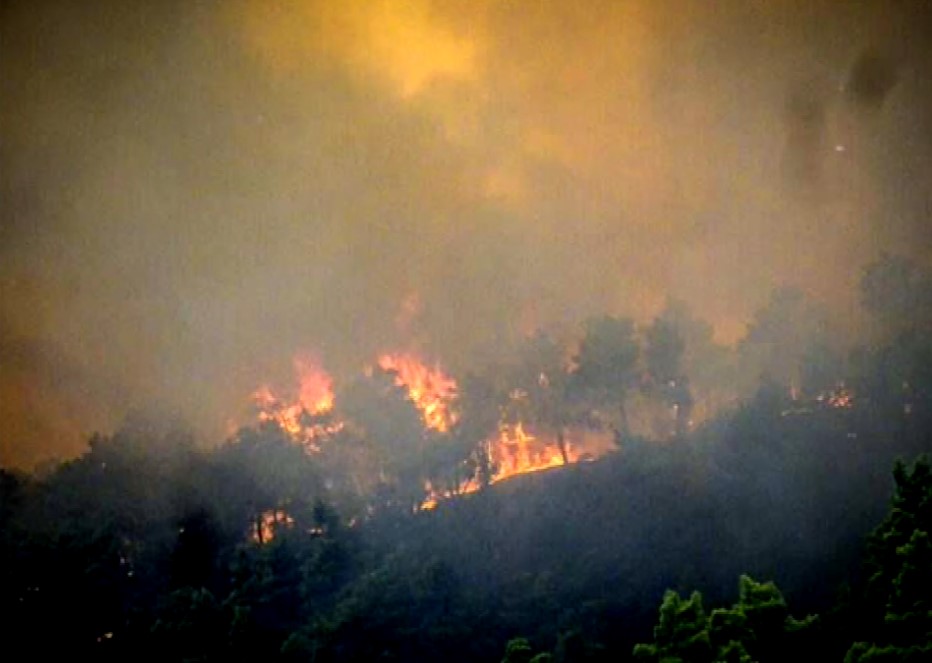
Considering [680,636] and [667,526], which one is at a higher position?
[667,526]

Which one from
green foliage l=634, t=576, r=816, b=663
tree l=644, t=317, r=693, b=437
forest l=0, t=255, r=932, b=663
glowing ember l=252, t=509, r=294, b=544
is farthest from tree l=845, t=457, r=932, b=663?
glowing ember l=252, t=509, r=294, b=544

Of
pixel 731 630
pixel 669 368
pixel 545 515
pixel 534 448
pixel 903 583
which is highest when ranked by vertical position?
pixel 669 368

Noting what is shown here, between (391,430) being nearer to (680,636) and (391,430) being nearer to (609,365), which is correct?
(609,365)

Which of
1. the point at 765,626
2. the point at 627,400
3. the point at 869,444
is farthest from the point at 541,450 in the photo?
the point at 765,626

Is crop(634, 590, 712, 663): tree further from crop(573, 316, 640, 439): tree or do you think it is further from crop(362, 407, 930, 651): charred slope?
crop(573, 316, 640, 439): tree

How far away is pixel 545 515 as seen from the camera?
63531 millimetres

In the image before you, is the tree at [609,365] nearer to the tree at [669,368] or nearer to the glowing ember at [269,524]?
the tree at [669,368]

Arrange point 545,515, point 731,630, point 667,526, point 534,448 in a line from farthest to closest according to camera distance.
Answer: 1. point 534,448
2. point 545,515
3. point 667,526
4. point 731,630

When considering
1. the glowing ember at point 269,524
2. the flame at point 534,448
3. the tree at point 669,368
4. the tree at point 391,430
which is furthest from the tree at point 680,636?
the flame at point 534,448

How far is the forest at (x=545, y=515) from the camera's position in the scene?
104ft

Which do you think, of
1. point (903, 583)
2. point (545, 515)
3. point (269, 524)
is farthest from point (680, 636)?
point (269, 524)

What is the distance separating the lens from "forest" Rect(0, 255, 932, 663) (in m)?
31.6

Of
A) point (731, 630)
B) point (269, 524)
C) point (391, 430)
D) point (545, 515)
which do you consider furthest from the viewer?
point (391, 430)

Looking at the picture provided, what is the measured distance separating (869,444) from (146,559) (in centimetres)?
5063
